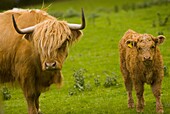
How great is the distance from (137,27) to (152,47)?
17453 millimetres

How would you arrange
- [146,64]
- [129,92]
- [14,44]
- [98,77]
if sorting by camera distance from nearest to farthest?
[14,44]
[146,64]
[129,92]
[98,77]

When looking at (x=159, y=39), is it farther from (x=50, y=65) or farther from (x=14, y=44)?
(x=14, y=44)

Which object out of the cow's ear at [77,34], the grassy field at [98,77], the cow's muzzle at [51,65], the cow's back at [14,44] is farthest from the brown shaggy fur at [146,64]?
the cow's back at [14,44]

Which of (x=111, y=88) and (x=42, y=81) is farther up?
(x=42, y=81)

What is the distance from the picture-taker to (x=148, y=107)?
8.12 metres

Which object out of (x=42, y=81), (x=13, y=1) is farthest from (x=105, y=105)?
(x=13, y=1)

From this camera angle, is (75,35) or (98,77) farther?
(98,77)

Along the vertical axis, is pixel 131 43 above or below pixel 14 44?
below

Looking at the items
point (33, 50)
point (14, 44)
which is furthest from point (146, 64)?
point (14, 44)

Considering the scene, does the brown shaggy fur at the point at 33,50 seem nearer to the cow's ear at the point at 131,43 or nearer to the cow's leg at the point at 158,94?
the cow's ear at the point at 131,43

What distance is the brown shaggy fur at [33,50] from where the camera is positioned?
6.29 meters

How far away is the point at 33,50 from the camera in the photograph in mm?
6734

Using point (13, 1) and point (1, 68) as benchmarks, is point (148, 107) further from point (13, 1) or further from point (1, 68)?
point (13, 1)

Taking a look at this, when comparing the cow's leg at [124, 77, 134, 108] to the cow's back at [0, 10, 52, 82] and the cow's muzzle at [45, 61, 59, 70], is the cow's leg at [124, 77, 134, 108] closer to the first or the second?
the cow's back at [0, 10, 52, 82]
